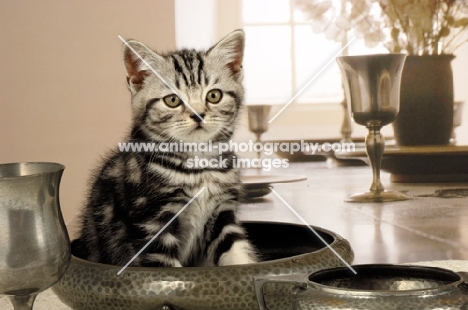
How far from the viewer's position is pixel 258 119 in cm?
99

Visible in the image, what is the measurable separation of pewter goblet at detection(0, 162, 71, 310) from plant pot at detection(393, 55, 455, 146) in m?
0.62

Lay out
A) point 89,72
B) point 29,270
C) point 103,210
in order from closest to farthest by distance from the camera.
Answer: point 29,270
point 103,210
point 89,72

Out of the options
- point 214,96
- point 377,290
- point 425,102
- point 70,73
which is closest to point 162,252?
point 214,96

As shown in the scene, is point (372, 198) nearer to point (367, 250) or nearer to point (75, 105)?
point (367, 250)

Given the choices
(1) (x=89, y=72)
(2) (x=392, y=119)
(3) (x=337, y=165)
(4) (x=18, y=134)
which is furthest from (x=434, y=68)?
(4) (x=18, y=134)

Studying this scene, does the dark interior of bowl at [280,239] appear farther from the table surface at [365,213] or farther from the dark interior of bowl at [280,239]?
the table surface at [365,213]

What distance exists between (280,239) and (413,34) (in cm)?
45

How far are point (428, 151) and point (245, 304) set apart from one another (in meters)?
0.59

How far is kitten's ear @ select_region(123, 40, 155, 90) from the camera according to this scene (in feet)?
2.24

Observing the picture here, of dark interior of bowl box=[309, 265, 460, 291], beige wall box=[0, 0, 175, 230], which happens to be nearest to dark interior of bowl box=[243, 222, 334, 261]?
dark interior of bowl box=[309, 265, 460, 291]

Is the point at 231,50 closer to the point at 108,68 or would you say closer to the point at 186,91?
the point at 186,91

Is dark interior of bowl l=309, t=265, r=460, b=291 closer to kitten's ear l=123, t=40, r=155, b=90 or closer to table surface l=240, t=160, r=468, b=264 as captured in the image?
kitten's ear l=123, t=40, r=155, b=90

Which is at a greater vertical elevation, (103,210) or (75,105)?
(75,105)

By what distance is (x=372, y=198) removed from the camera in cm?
102
